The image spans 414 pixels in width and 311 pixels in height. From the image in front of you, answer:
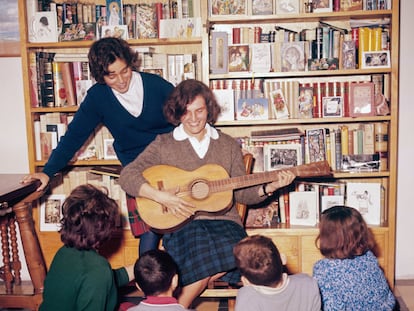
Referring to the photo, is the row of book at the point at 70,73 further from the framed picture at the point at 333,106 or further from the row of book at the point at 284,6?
the framed picture at the point at 333,106

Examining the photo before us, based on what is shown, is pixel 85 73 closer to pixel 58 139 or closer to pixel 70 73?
pixel 70 73

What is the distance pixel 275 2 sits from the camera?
3.17 m

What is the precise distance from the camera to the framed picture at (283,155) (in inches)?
122

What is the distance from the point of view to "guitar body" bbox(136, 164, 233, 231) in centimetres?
251

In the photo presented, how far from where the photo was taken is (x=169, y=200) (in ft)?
8.08

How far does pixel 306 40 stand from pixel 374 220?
1170 millimetres

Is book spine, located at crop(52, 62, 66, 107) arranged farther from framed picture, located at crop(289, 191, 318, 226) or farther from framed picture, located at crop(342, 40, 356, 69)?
framed picture, located at crop(342, 40, 356, 69)

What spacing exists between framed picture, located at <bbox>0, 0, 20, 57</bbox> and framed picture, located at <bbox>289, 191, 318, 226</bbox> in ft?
6.62

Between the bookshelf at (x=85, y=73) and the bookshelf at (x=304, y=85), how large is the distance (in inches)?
8.1

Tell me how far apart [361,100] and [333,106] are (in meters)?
0.17

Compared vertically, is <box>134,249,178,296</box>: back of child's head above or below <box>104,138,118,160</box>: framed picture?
below

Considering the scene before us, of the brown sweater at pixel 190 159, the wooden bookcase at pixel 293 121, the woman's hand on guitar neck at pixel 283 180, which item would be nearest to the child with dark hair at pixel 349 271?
the woman's hand on guitar neck at pixel 283 180

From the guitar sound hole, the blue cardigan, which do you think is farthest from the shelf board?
the guitar sound hole

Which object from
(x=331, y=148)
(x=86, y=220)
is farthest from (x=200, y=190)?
(x=331, y=148)
